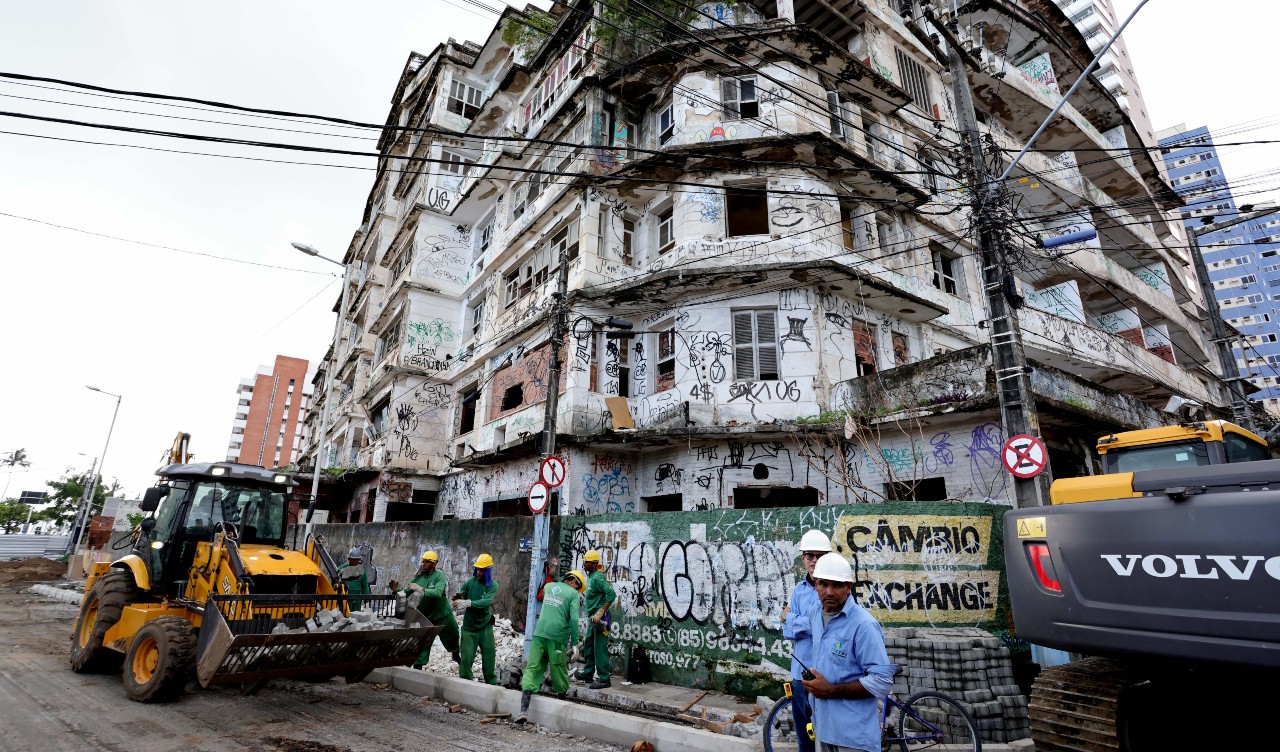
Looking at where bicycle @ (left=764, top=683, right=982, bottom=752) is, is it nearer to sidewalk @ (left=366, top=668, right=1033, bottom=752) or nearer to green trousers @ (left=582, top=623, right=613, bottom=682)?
sidewalk @ (left=366, top=668, right=1033, bottom=752)

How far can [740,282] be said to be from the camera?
14.5 meters

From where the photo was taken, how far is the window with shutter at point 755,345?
46.7 ft

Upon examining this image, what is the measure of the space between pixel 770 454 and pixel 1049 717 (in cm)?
925

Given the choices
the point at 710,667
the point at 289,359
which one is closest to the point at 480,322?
the point at 710,667

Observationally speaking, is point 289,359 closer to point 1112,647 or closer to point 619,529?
point 619,529

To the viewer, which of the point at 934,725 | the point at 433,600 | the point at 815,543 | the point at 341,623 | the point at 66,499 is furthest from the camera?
the point at 66,499

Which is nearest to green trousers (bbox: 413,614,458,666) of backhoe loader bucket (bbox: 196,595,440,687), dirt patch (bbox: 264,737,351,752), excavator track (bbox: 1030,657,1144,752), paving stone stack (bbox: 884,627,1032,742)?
backhoe loader bucket (bbox: 196,595,440,687)

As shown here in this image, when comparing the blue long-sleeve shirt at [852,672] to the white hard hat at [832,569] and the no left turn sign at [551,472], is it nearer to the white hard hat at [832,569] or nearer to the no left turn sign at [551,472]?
the white hard hat at [832,569]

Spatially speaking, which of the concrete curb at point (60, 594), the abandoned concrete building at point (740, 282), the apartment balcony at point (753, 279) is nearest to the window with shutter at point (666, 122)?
the abandoned concrete building at point (740, 282)

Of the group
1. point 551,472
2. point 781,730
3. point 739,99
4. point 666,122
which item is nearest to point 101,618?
point 551,472

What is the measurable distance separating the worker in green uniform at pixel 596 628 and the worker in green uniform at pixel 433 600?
1.89m

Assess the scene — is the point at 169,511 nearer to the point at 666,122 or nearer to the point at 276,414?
the point at 666,122

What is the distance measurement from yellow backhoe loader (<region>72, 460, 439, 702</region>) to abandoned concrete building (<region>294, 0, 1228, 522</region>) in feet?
18.3

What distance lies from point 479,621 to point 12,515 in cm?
7962
